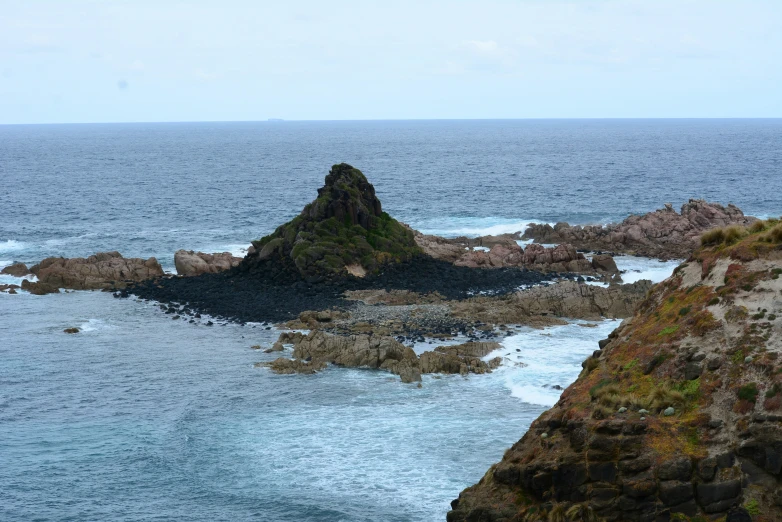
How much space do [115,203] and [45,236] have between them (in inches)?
1333

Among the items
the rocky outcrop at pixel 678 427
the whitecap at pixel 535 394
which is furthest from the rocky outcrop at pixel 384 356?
the rocky outcrop at pixel 678 427

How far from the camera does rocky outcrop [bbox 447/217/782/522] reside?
21156mm

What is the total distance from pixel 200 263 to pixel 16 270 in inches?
716

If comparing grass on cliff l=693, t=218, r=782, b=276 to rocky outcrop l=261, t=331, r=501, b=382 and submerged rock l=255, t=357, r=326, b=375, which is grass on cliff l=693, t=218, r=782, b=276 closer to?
rocky outcrop l=261, t=331, r=501, b=382

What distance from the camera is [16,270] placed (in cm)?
7700

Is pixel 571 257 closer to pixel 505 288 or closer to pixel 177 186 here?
pixel 505 288

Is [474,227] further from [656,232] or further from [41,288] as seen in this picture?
[41,288]

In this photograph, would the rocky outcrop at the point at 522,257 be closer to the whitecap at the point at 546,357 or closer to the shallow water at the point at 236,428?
the whitecap at the point at 546,357

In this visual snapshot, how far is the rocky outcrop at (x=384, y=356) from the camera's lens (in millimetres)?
46594

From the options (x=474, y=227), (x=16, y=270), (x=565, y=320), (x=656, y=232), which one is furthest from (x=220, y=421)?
(x=474, y=227)

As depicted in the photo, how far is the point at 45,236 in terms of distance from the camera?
9950cm

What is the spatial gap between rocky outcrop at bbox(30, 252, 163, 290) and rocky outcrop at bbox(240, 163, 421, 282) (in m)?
10.3

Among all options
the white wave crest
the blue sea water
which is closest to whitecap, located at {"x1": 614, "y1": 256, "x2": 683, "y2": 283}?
the blue sea water

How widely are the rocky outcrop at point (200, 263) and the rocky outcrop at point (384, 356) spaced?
85.6 ft
